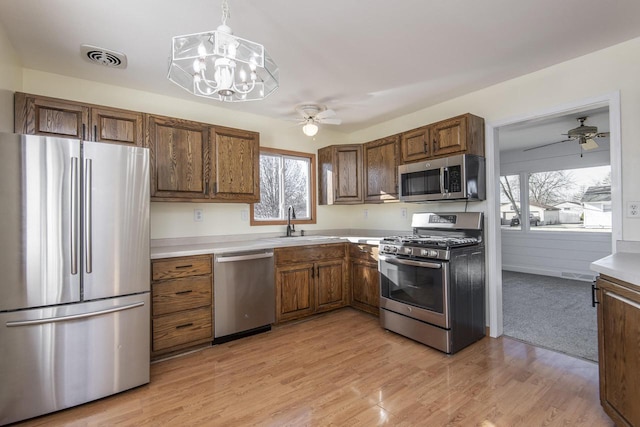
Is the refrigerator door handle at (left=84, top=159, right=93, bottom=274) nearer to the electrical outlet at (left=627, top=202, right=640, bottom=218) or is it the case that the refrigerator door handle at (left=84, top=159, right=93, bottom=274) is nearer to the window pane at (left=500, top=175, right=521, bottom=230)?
the electrical outlet at (left=627, top=202, right=640, bottom=218)

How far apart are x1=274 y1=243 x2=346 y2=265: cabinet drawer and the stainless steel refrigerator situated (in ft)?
4.45

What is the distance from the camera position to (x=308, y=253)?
3463mm

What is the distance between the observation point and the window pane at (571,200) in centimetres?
509

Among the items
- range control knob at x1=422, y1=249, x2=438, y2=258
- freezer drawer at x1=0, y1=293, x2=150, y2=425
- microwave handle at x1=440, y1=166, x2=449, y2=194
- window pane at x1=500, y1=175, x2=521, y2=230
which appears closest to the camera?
freezer drawer at x1=0, y1=293, x2=150, y2=425

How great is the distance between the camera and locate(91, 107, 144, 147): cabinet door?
2566mm

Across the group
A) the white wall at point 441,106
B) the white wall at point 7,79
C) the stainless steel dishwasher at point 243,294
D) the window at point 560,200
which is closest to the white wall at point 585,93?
the white wall at point 441,106

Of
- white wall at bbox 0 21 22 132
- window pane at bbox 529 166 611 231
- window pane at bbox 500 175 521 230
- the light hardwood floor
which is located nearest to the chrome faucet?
the light hardwood floor

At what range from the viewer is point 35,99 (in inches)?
92.4

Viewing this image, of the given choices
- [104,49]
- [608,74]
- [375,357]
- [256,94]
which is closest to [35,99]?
[104,49]

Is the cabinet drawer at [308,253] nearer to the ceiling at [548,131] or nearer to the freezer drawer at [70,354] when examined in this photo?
the freezer drawer at [70,354]

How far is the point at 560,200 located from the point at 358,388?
5.68 meters

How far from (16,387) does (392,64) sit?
3.44 meters

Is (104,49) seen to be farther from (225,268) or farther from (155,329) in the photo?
(155,329)

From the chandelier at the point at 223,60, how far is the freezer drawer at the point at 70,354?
1595 mm
